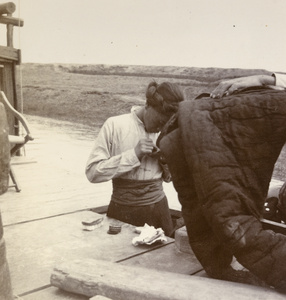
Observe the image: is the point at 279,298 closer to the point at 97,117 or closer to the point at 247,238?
the point at 247,238

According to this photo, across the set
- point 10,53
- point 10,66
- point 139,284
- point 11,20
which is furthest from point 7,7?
point 139,284

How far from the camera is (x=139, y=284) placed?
160 centimetres

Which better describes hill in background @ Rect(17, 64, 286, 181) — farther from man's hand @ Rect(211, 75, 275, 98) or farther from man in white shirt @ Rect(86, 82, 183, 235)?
man's hand @ Rect(211, 75, 275, 98)

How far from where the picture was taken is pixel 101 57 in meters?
6.28

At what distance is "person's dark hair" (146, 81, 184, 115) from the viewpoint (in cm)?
288

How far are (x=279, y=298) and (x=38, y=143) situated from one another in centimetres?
663

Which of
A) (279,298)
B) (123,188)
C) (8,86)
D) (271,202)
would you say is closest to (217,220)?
(279,298)

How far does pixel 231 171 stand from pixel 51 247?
3.92 ft

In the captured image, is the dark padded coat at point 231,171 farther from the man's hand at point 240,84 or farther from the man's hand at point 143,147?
the man's hand at point 143,147

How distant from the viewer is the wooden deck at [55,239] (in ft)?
6.43

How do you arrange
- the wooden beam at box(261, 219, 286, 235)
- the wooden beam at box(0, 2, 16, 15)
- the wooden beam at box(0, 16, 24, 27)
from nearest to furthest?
1. the wooden beam at box(261, 219, 286, 235)
2. the wooden beam at box(0, 2, 16, 15)
3. the wooden beam at box(0, 16, 24, 27)

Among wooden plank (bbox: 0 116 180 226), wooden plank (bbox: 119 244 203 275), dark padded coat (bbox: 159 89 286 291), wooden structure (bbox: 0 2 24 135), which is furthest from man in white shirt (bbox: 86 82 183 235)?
wooden structure (bbox: 0 2 24 135)

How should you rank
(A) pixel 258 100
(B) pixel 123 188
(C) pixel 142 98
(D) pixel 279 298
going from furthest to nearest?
(C) pixel 142 98, (B) pixel 123 188, (A) pixel 258 100, (D) pixel 279 298

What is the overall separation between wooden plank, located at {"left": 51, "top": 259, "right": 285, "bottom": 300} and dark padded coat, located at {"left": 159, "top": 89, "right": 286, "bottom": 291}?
112mm
